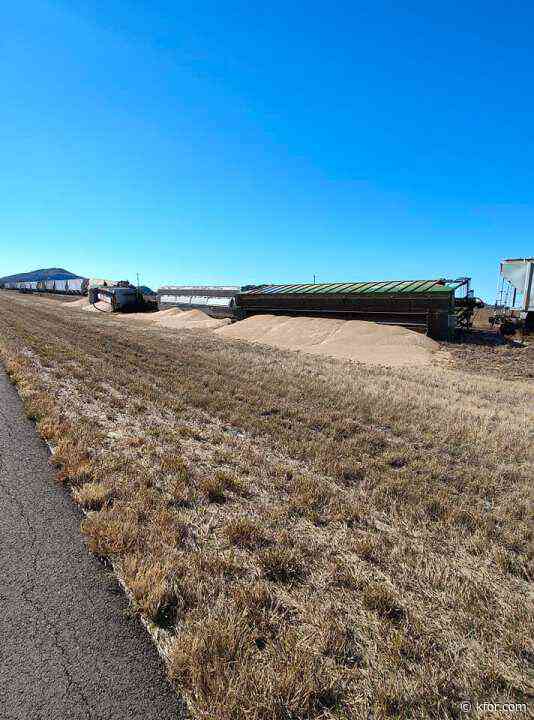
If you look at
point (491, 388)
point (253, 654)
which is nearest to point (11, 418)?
point (253, 654)

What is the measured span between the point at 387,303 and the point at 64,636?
26.8 meters

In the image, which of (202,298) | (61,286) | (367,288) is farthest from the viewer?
(61,286)

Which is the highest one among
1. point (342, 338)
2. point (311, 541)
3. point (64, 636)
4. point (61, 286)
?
point (61, 286)

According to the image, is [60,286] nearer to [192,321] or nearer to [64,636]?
[192,321]

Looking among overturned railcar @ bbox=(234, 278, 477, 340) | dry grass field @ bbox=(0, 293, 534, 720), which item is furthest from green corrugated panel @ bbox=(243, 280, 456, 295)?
dry grass field @ bbox=(0, 293, 534, 720)

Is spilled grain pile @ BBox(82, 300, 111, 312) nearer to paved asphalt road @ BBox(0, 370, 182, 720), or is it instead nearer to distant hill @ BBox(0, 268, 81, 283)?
paved asphalt road @ BBox(0, 370, 182, 720)

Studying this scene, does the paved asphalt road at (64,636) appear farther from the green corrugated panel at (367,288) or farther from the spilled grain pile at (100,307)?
the spilled grain pile at (100,307)

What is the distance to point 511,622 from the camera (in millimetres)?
2973

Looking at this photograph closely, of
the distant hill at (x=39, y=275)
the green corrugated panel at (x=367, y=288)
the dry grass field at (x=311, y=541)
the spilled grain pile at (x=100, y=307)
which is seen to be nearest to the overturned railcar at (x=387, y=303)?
the green corrugated panel at (x=367, y=288)

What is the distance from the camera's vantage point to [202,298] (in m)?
44.5

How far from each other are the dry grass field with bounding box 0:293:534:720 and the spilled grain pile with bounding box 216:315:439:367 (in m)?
11.6

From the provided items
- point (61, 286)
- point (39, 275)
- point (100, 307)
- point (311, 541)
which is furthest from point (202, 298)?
point (39, 275)

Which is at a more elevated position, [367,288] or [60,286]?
[60,286]

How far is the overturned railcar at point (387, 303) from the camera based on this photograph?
78.4ft
